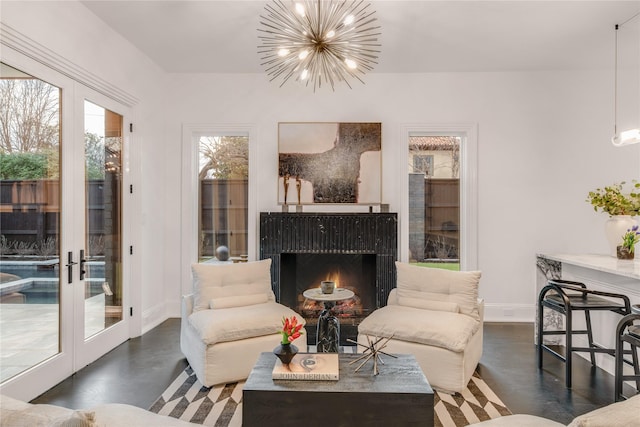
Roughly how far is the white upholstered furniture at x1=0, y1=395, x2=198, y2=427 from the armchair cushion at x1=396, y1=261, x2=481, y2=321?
234 centimetres

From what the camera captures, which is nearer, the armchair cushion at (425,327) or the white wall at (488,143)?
the armchair cushion at (425,327)

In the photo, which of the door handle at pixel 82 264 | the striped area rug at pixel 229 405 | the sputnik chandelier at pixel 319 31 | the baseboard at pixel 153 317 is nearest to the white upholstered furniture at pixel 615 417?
the striped area rug at pixel 229 405

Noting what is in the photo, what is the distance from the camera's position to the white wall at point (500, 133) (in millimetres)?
4684

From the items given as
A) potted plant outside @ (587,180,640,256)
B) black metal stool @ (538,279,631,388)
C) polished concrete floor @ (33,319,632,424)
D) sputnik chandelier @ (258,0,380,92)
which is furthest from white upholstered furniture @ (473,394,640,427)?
potted plant outside @ (587,180,640,256)

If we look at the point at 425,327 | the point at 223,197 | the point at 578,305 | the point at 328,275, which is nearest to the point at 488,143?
the point at 578,305

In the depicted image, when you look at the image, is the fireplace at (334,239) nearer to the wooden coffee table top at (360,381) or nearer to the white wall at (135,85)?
the white wall at (135,85)

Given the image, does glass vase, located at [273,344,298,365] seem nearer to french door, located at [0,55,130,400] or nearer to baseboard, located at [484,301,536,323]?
french door, located at [0,55,130,400]

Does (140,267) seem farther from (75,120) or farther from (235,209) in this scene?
(75,120)

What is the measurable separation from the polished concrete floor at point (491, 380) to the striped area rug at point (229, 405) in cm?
10

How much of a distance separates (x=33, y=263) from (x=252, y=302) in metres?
1.65

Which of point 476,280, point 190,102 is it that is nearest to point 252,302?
point 476,280

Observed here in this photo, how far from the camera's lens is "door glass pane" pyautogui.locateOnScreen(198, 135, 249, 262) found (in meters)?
4.94

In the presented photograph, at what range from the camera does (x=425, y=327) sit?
2945 millimetres

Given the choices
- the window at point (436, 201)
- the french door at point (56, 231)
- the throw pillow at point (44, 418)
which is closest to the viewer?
the throw pillow at point (44, 418)
